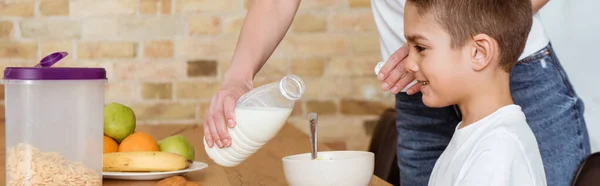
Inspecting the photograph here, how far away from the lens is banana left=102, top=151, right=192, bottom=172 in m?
1.35

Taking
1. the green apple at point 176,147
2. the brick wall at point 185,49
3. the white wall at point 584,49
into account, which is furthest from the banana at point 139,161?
the brick wall at point 185,49

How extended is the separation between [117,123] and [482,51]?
2.12 feet

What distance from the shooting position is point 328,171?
116 cm

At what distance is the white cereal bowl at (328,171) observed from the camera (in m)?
1.16

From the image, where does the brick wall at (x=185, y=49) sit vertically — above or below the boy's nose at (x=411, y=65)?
below

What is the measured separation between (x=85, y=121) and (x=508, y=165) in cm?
55

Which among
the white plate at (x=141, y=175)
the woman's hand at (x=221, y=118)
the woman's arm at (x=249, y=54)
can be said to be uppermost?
the woman's arm at (x=249, y=54)

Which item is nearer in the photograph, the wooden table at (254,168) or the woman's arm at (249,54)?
the woman's arm at (249,54)

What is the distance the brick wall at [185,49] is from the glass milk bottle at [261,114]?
162 cm

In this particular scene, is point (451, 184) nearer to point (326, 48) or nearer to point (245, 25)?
point (245, 25)

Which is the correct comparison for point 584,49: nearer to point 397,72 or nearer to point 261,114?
point 397,72

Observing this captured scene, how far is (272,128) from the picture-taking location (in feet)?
3.89

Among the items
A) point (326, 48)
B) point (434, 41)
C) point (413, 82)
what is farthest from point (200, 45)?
point (434, 41)

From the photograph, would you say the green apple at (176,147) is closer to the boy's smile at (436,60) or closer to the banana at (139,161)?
the banana at (139,161)
